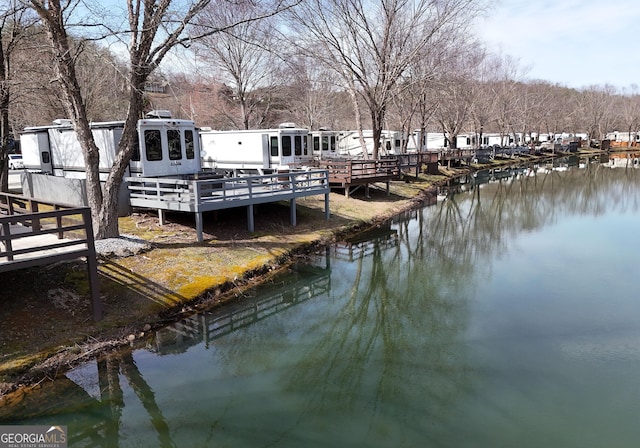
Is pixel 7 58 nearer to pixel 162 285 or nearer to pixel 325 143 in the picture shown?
pixel 162 285

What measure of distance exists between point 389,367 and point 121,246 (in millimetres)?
6879

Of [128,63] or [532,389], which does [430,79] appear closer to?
[128,63]

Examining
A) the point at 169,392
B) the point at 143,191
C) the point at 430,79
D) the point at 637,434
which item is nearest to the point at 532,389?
the point at 637,434

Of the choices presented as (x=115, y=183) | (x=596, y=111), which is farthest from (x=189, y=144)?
(x=596, y=111)

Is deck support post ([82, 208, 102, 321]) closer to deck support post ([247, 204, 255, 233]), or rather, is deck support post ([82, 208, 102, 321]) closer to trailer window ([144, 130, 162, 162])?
deck support post ([247, 204, 255, 233])

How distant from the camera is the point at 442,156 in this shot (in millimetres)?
38719

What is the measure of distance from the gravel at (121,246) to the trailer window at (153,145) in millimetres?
4301

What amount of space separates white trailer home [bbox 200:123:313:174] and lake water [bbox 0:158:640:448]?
964 cm

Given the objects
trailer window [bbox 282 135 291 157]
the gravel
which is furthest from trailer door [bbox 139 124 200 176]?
trailer window [bbox 282 135 291 157]

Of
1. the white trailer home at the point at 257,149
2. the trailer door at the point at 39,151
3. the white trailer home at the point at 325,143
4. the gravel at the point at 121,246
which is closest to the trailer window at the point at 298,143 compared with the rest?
the white trailer home at the point at 257,149

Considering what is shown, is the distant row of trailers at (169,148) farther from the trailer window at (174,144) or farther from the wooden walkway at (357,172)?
the wooden walkway at (357,172)

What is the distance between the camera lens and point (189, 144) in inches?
646

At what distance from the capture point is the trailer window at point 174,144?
51.4 ft

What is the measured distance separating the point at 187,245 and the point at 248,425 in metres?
6.87
